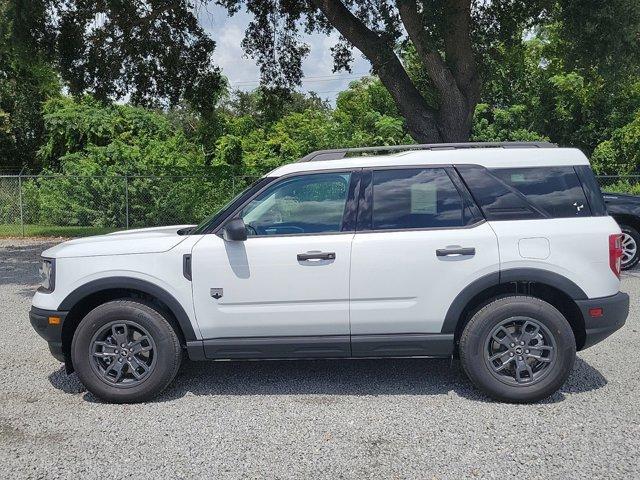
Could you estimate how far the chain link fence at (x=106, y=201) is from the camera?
61.0ft

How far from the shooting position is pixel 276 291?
15.6ft

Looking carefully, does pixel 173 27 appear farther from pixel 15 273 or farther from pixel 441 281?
pixel 441 281

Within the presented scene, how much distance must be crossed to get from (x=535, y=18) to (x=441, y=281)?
36.3ft

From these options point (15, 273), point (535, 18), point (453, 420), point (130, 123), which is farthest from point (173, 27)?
point (453, 420)

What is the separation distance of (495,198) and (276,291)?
182cm

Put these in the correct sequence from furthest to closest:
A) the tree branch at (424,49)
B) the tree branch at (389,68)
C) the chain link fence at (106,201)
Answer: the chain link fence at (106,201) → the tree branch at (389,68) → the tree branch at (424,49)

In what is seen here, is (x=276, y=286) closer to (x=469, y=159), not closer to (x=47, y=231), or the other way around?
(x=469, y=159)

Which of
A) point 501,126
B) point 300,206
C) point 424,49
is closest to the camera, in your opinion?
point 300,206

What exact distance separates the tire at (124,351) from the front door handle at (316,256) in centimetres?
114

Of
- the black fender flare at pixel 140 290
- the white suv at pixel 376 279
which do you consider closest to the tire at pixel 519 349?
the white suv at pixel 376 279

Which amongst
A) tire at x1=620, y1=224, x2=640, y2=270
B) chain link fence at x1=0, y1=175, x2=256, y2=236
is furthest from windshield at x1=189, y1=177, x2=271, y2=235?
chain link fence at x1=0, y1=175, x2=256, y2=236

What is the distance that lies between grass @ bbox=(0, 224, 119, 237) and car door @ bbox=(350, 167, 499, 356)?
1521 centimetres

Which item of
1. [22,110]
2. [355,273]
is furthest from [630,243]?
[22,110]

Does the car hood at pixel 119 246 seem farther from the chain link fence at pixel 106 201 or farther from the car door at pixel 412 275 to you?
the chain link fence at pixel 106 201
